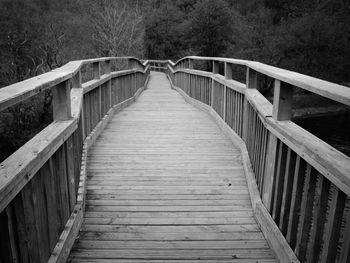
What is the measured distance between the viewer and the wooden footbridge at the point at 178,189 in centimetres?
204

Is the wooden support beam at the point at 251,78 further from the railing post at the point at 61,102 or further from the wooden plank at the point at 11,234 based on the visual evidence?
the wooden plank at the point at 11,234

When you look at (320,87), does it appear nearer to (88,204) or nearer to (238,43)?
(88,204)

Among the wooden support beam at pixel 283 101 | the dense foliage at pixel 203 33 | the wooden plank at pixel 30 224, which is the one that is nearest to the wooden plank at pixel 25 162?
the wooden plank at pixel 30 224

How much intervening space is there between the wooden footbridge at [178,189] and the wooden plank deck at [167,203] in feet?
0.04

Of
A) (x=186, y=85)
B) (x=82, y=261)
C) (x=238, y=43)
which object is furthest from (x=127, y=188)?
(x=238, y=43)

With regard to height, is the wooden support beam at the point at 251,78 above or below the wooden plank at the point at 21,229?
above

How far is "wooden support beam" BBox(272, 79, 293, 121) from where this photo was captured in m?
2.98

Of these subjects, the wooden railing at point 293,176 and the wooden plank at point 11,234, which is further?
the wooden railing at point 293,176

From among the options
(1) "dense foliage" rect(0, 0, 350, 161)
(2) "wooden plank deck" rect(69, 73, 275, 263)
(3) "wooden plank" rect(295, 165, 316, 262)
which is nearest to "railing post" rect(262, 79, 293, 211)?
(2) "wooden plank deck" rect(69, 73, 275, 263)

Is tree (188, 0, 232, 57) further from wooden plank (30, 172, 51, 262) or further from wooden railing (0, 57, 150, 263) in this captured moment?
wooden plank (30, 172, 51, 262)

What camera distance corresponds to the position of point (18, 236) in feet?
6.39

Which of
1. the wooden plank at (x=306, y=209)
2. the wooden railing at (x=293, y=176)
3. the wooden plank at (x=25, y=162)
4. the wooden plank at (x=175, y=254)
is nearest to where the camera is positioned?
the wooden plank at (x=25, y=162)

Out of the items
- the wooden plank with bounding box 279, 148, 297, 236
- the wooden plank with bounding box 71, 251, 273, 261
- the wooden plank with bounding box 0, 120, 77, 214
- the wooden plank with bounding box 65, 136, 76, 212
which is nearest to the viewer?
the wooden plank with bounding box 0, 120, 77, 214

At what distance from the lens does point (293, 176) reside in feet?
9.14
